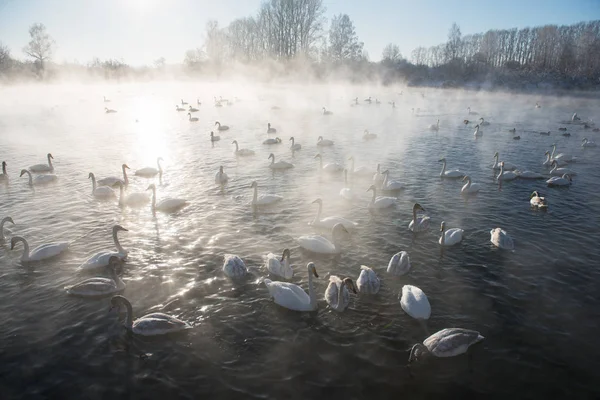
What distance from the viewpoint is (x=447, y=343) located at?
7.78 meters

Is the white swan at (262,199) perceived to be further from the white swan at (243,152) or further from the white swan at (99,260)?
the white swan at (243,152)

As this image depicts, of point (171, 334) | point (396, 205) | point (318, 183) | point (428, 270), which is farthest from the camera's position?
point (318, 183)

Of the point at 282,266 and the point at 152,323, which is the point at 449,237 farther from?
the point at 152,323

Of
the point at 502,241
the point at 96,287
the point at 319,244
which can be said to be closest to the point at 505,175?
the point at 502,241

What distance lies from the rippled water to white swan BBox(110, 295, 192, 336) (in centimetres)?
22

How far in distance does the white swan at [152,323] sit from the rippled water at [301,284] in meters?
0.22

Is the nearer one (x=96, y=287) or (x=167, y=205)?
(x=96, y=287)

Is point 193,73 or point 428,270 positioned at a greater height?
point 193,73

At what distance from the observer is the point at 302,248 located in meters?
12.6

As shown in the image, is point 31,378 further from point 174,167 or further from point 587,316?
point 174,167

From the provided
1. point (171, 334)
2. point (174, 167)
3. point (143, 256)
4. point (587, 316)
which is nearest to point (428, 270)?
point (587, 316)

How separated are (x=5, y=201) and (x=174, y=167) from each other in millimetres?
8798

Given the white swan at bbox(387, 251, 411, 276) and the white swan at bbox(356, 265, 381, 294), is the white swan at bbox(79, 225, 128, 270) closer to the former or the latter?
the white swan at bbox(356, 265, 381, 294)

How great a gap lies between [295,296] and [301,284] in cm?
122
